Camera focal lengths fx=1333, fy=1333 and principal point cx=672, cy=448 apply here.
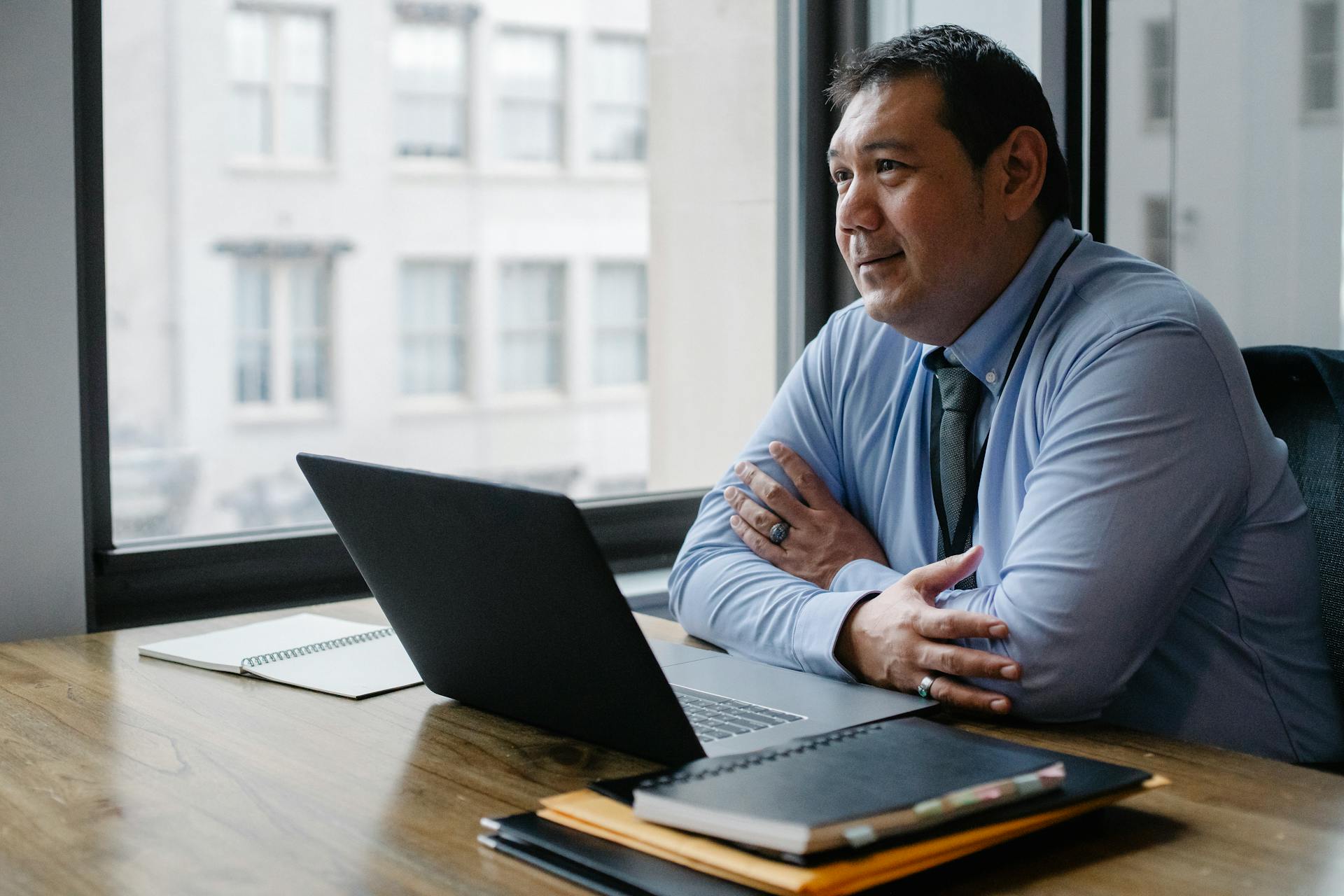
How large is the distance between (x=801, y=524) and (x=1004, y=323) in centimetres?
34

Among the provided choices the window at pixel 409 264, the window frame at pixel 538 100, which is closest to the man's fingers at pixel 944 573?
the window at pixel 409 264

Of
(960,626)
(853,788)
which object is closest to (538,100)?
(960,626)

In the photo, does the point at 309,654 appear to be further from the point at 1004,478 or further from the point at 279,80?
the point at 279,80

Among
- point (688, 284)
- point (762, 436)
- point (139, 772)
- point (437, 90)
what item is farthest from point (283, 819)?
point (688, 284)

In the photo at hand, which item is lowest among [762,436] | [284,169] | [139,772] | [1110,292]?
[139,772]

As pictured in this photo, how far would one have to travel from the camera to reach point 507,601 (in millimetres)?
1039

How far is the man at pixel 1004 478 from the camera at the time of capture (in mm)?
1230

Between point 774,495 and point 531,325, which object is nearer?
point 774,495

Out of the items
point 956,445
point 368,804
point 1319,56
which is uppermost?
point 1319,56

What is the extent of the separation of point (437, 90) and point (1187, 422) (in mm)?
1416

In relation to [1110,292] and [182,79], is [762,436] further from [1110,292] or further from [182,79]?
[182,79]

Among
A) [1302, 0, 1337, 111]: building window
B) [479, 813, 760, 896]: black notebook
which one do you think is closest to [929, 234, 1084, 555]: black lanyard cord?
[1302, 0, 1337, 111]: building window

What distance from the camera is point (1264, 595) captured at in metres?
1.40

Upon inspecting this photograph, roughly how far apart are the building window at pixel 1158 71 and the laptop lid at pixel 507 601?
138 centimetres
